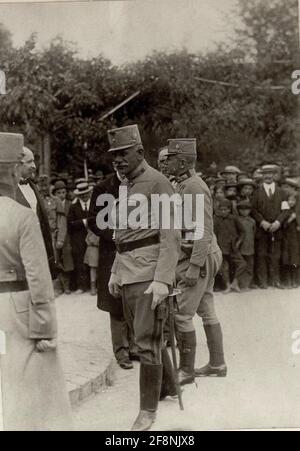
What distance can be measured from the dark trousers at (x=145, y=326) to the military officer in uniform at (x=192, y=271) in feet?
2.93

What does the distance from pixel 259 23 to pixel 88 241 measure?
12.9 ft

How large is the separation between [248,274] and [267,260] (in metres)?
0.29

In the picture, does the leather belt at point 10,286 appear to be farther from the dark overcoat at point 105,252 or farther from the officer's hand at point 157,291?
the dark overcoat at point 105,252

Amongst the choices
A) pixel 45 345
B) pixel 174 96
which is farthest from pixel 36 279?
pixel 174 96

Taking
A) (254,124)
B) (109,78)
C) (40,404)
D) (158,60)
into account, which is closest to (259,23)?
(158,60)

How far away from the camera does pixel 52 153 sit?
28.5ft

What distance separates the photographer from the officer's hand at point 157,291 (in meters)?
3.97

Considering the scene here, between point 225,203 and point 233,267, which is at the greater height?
point 225,203

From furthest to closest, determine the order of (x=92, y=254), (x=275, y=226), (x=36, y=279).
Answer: (x=92, y=254), (x=275, y=226), (x=36, y=279)

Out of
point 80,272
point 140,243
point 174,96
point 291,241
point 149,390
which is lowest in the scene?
point 80,272

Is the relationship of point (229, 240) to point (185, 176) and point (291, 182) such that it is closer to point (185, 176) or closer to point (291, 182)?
point (291, 182)

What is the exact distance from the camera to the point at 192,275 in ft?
16.1

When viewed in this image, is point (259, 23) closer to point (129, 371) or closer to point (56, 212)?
point (129, 371)
